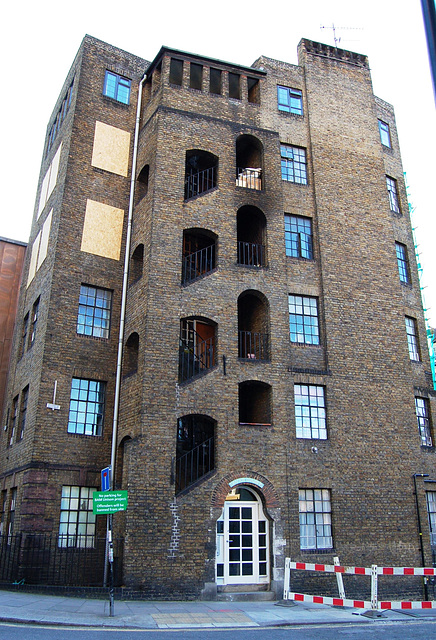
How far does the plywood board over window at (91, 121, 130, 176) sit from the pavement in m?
16.1

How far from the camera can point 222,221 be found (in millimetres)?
21031

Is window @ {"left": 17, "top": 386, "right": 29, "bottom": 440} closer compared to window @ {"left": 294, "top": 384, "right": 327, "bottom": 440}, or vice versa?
window @ {"left": 294, "top": 384, "right": 327, "bottom": 440}

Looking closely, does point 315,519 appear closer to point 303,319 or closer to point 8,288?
point 303,319

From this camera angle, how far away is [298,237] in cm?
2306

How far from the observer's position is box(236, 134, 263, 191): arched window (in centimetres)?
2330

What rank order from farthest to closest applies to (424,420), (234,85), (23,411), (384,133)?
(384,133), (234,85), (424,420), (23,411)

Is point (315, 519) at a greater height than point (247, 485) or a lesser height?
lesser

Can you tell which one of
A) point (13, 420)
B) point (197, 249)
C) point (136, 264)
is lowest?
point (13, 420)

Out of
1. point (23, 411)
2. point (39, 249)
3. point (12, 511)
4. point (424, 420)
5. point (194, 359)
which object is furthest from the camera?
point (39, 249)

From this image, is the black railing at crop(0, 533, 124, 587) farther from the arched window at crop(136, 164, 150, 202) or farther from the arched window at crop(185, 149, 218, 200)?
the arched window at crop(136, 164, 150, 202)

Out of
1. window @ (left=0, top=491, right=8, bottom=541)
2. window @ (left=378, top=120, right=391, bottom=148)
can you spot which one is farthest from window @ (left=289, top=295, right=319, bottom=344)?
window @ (left=0, top=491, right=8, bottom=541)

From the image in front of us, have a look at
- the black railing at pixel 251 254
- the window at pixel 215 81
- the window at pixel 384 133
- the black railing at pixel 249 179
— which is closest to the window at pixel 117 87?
the window at pixel 215 81

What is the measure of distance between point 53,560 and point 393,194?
69.8 feet

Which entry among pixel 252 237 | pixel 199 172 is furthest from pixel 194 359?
pixel 199 172
